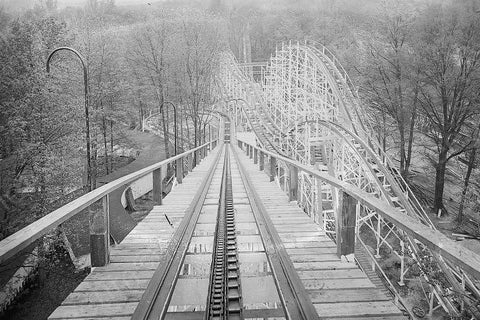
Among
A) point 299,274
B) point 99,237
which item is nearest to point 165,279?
point 99,237

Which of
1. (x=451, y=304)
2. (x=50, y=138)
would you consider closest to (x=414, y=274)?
(x=451, y=304)

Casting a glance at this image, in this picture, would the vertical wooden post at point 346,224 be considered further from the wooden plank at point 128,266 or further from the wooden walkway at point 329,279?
the wooden plank at point 128,266

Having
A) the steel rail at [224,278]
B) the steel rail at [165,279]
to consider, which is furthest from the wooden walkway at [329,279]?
the steel rail at [165,279]

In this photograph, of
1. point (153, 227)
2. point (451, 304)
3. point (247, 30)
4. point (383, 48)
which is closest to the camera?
point (153, 227)

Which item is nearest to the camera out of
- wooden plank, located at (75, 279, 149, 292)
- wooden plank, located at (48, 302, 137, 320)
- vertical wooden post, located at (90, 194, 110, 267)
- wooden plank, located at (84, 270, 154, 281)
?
wooden plank, located at (48, 302, 137, 320)

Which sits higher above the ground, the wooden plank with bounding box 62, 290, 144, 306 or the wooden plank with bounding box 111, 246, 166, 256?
the wooden plank with bounding box 62, 290, 144, 306

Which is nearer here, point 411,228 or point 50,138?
point 411,228

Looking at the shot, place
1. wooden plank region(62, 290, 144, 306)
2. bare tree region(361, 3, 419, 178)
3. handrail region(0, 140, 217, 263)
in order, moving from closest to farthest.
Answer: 1. handrail region(0, 140, 217, 263)
2. wooden plank region(62, 290, 144, 306)
3. bare tree region(361, 3, 419, 178)

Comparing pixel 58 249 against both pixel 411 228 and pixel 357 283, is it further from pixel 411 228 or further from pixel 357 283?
pixel 411 228

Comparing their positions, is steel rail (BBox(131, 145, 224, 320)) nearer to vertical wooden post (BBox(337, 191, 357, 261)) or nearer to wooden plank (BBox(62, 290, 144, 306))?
wooden plank (BBox(62, 290, 144, 306))

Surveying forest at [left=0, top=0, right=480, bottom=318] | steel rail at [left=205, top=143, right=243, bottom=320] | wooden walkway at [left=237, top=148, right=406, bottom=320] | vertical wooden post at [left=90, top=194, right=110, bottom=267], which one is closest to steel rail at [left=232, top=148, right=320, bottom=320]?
wooden walkway at [left=237, top=148, right=406, bottom=320]
